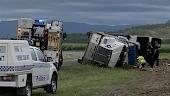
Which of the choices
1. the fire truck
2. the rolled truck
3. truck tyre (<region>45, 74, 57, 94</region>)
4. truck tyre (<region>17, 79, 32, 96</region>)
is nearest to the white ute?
truck tyre (<region>17, 79, 32, 96</region>)

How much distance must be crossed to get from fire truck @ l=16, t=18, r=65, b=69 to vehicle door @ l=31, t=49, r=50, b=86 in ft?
50.2

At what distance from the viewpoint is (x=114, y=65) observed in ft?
140

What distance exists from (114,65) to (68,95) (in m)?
22.3

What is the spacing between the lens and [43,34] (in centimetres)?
3594

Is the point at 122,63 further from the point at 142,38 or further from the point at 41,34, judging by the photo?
the point at 41,34

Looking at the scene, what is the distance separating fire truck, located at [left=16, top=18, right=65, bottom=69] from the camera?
35.8 meters

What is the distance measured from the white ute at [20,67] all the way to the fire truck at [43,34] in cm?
1603

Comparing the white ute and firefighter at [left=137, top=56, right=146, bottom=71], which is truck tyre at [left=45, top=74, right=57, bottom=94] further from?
firefighter at [left=137, top=56, right=146, bottom=71]

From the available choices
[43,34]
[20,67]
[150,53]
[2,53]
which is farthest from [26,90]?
[150,53]

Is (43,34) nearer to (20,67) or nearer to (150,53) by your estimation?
(150,53)

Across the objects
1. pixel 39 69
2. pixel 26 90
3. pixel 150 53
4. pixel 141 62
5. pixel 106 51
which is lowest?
pixel 141 62

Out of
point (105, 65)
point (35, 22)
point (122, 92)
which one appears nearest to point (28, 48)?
point (122, 92)

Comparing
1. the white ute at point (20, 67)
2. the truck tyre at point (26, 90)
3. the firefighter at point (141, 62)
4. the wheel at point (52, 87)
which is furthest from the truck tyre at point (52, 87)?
the firefighter at point (141, 62)

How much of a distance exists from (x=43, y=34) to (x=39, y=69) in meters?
16.6
